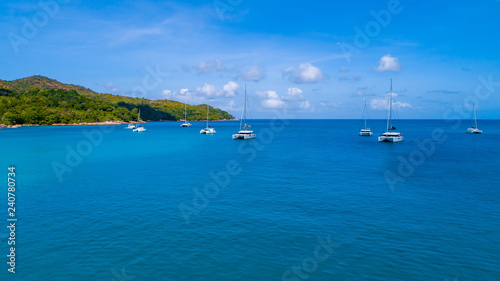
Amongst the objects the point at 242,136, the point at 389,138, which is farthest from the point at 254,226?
the point at 242,136

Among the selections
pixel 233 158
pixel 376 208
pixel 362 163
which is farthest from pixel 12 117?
pixel 376 208

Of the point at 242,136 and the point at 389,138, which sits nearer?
the point at 389,138

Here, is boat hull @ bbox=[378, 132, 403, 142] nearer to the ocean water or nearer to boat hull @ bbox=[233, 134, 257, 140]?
boat hull @ bbox=[233, 134, 257, 140]

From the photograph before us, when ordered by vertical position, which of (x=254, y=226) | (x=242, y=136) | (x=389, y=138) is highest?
(x=389, y=138)

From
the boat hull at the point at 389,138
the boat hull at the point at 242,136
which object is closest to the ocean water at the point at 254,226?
the boat hull at the point at 389,138

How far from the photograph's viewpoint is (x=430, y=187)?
3750 centimetres

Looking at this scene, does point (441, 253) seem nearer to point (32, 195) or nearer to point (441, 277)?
point (441, 277)

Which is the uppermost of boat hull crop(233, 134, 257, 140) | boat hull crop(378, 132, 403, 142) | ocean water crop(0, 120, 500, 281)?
boat hull crop(378, 132, 403, 142)

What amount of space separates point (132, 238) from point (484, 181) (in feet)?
151

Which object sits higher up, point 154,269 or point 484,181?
point 484,181

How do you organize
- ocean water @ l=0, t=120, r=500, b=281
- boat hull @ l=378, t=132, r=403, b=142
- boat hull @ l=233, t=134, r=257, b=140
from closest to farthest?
1. ocean water @ l=0, t=120, r=500, b=281
2. boat hull @ l=378, t=132, r=403, b=142
3. boat hull @ l=233, t=134, r=257, b=140

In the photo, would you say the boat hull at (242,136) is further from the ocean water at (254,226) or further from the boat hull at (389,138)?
the ocean water at (254,226)

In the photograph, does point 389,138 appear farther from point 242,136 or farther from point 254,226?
point 254,226

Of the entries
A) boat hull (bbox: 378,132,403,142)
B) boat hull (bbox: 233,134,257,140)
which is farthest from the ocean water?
boat hull (bbox: 233,134,257,140)
